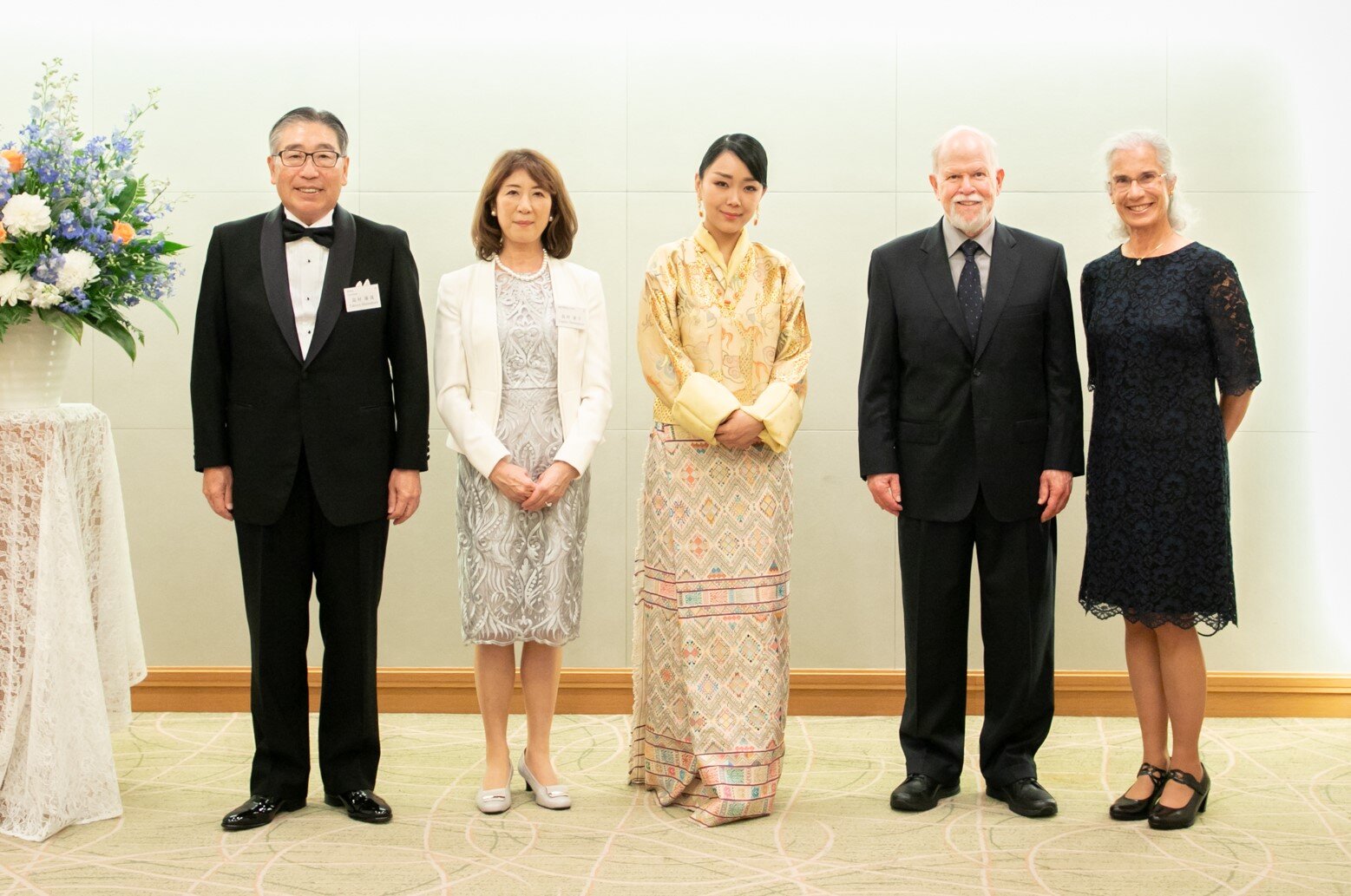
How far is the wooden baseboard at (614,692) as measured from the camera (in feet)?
14.6

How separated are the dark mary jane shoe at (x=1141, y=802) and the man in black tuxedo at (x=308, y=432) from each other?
1.99 meters

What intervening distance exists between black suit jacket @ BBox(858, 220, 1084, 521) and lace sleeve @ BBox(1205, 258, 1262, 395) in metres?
0.36

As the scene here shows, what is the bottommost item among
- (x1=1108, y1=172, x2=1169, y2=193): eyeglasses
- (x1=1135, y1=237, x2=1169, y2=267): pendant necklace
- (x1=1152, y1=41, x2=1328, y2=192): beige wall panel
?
(x1=1135, y1=237, x2=1169, y2=267): pendant necklace

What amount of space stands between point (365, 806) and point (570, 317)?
4.74ft

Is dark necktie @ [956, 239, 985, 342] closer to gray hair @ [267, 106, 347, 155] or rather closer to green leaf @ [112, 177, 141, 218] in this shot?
gray hair @ [267, 106, 347, 155]

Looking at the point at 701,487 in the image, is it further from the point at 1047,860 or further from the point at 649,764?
the point at 1047,860

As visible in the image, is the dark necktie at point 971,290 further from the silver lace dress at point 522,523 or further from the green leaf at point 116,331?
the green leaf at point 116,331

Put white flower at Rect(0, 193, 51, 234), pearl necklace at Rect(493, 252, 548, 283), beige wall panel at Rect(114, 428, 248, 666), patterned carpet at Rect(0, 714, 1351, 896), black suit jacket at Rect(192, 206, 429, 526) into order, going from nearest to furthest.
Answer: patterned carpet at Rect(0, 714, 1351, 896) → white flower at Rect(0, 193, 51, 234) → black suit jacket at Rect(192, 206, 429, 526) → pearl necklace at Rect(493, 252, 548, 283) → beige wall panel at Rect(114, 428, 248, 666)

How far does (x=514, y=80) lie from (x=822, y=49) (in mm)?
1120

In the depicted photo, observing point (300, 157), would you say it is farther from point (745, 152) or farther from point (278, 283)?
point (745, 152)

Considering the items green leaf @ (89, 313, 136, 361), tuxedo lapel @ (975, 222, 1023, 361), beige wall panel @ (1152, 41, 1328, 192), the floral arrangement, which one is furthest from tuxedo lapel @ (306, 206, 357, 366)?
beige wall panel @ (1152, 41, 1328, 192)

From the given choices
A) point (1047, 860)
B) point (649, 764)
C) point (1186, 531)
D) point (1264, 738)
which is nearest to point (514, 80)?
point (649, 764)

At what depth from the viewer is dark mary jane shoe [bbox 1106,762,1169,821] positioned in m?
3.31

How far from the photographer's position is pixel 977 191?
336 cm
